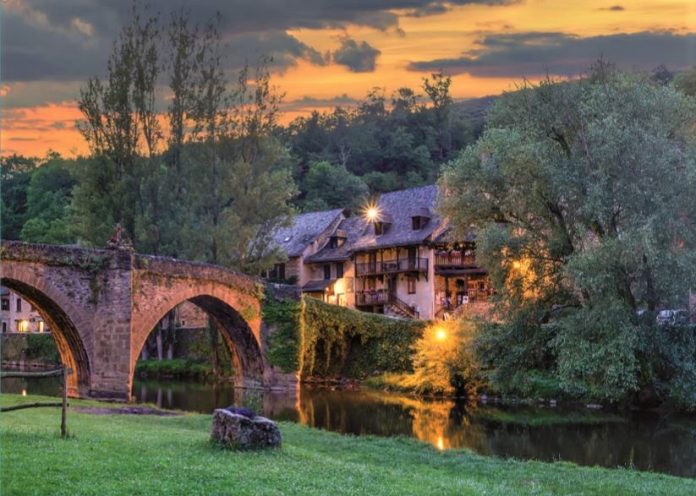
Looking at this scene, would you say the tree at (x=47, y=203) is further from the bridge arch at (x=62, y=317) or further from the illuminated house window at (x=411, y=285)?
the bridge arch at (x=62, y=317)

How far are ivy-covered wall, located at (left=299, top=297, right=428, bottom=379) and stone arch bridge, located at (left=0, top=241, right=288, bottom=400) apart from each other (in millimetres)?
8685

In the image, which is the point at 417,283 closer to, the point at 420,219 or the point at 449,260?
the point at 449,260

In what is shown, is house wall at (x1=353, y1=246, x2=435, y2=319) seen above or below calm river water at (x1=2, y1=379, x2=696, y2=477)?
above

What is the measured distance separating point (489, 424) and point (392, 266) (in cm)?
2720

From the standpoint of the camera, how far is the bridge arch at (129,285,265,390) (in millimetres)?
31139

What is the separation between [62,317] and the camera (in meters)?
28.6

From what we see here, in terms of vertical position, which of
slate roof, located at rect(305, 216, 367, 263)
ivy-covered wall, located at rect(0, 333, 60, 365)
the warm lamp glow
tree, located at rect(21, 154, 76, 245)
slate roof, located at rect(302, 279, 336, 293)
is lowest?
ivy-covered wall, located at rect(0, 333, 60, 365)

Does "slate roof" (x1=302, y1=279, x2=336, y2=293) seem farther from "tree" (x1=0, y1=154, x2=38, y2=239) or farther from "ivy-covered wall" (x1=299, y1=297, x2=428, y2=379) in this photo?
"tree" (x1=0, y1=154, x2=38, y2=239)

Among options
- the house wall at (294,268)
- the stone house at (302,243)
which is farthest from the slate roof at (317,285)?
the house wall at (294,268)

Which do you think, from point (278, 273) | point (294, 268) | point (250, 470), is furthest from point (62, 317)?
point (278, 273)

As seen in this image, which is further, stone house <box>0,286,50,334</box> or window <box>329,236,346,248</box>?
stone house <box>0,286,50,334</box>

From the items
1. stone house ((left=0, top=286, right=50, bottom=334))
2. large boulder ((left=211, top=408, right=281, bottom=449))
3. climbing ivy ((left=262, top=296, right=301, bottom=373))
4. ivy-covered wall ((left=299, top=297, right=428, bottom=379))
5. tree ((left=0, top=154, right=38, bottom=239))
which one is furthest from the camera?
tree ((left=0, top=154, right=38, bottom=239))

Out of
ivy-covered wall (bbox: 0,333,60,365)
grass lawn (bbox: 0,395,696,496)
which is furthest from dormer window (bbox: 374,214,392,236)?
grass lawn (bbox: 0,395,696,496)

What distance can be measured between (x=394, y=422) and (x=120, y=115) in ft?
73.3
